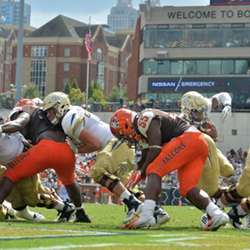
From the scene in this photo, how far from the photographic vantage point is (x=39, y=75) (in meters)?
118

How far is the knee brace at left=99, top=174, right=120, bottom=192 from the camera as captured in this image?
989 cm

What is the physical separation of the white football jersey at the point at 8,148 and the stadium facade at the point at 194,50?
46.7m

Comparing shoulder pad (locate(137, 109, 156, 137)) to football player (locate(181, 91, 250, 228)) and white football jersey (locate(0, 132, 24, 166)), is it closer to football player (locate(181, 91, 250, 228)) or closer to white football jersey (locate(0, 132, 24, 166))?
football player (locate(181, 91, 250, 228))

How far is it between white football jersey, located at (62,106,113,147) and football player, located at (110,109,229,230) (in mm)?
533

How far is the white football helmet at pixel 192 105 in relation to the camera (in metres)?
9.44

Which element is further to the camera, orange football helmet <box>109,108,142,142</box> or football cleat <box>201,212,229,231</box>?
orange football helmet <box>109,108,142,142</box>

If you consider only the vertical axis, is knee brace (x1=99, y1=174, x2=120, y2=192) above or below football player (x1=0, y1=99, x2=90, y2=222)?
below

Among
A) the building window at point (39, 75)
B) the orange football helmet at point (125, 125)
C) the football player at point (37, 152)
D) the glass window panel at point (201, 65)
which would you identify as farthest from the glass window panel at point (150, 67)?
the building window at point (39, 75)

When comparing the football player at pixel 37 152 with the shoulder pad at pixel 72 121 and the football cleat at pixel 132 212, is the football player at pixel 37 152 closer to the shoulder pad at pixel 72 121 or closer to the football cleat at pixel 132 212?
the shoulder pad at pixel 72 121

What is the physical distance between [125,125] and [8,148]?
1433 millimetres

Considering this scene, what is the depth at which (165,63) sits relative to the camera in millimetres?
58781

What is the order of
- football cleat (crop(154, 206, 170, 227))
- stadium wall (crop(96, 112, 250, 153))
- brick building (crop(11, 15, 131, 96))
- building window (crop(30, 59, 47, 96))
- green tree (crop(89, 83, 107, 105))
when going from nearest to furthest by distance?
football cleat (crop(154, 206, 170, 227))
stadium wall (crop(96, 112, 250, 153))
green tree (crop(89, 83, 107, 105))
brick building (crop(11, 15, 131, 96))
building window (crop(30, 59, 47, 96))

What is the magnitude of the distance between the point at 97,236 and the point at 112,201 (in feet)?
47.3

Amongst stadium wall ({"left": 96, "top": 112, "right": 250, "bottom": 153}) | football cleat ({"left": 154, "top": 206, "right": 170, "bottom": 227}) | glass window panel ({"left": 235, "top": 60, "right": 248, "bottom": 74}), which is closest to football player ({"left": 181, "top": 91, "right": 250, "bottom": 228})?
→ football cleat ({"left": 154, "top": 206, "right": 170, "bottom": 227})
